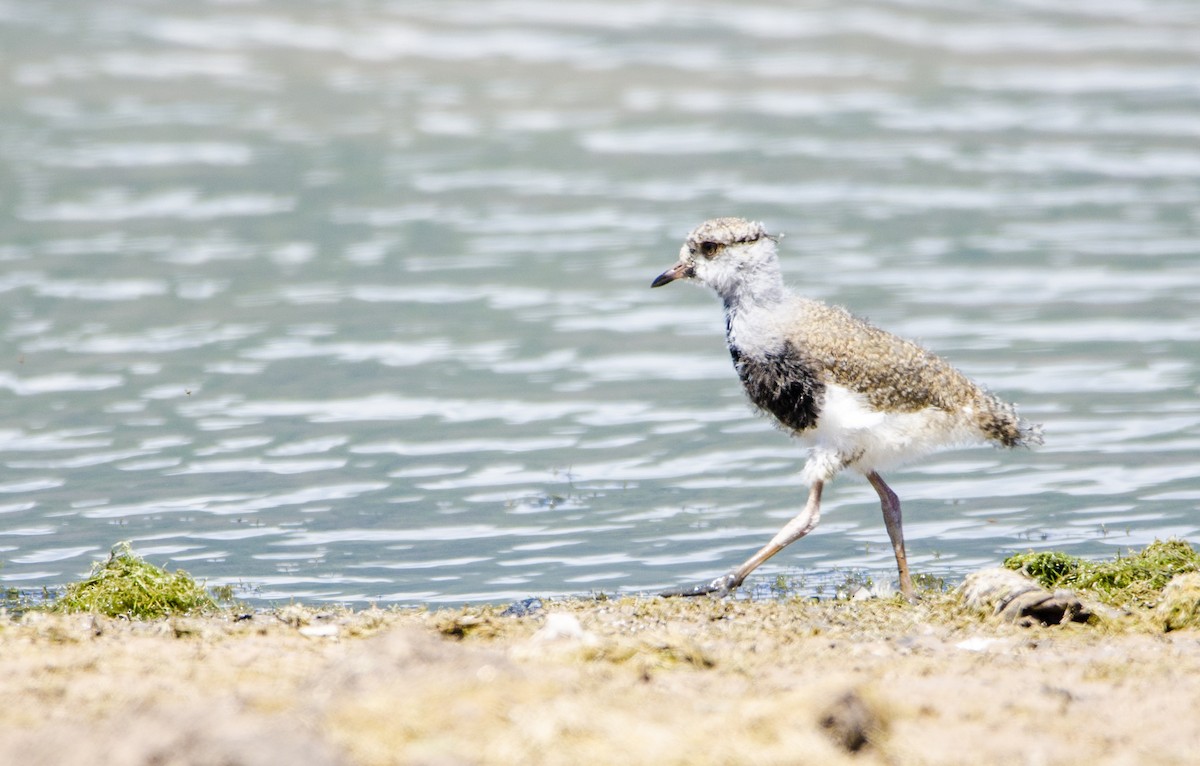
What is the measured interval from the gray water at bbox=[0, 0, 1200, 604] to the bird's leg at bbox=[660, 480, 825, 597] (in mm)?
509

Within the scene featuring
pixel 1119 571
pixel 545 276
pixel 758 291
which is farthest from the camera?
pixel 545 276

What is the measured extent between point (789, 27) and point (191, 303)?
52.8ft

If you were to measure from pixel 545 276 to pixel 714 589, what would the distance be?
740 centimetres

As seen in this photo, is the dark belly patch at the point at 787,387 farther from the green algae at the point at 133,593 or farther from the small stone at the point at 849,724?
the small stone at the point at 849,724

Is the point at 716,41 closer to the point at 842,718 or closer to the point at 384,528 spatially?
the point at 384,528

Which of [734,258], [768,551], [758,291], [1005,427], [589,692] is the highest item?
[734,258]

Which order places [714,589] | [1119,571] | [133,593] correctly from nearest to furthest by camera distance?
1. [133,593]
2. [1119,571]
3. [714,589]

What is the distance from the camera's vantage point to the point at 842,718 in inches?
186

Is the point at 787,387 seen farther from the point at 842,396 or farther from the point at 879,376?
the point at 879,376

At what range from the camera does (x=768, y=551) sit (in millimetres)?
7879

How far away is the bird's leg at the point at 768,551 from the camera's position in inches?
309

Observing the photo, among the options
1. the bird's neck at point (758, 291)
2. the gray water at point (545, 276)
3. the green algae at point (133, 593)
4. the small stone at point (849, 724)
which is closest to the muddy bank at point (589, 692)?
the small stone at point (849, 724)

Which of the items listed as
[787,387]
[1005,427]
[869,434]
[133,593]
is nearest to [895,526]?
[869,434]

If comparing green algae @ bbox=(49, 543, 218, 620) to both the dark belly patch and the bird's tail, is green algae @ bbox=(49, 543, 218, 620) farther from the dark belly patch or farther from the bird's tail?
the bird's tail
